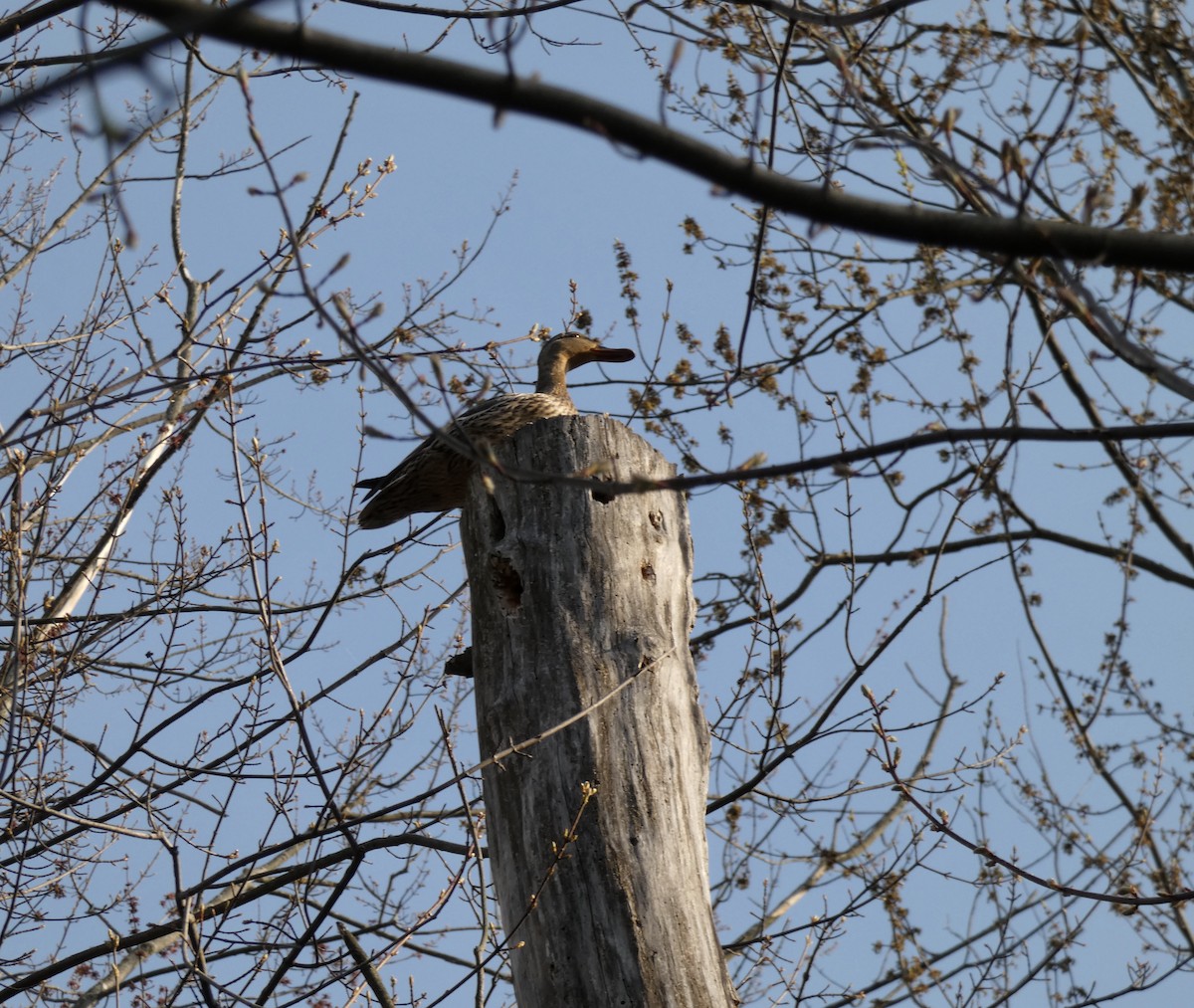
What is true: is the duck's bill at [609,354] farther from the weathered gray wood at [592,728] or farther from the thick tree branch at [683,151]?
the thick tree branch at [683,151]

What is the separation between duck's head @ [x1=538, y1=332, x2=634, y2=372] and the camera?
534 centimetres

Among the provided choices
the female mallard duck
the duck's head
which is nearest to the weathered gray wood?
the female mallard duck

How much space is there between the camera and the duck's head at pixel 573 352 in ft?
17.5

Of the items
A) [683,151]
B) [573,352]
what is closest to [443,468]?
[573,352]

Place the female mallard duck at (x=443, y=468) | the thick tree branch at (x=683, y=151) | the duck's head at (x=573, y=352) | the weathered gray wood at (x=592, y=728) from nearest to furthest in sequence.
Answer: the thick tree branch at (x=683, y=151) → the weathered gray wood at (x=592, y=728) → the female mallard duck at (x=443, y=468) → the duck's head at (x=573, y=352)

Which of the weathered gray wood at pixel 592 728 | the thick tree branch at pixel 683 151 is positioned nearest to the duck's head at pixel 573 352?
the weathered gray wood at pixel 592 728

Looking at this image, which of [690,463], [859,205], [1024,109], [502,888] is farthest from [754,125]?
[1024,109]

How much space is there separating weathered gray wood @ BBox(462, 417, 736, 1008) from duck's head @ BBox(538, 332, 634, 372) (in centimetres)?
153

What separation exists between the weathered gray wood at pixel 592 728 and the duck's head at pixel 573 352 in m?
1.53

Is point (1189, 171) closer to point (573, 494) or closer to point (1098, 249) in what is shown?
point (573, 494)

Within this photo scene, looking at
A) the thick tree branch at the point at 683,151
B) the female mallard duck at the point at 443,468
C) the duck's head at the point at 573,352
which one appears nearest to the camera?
the thick tree branch at the point at 683,151

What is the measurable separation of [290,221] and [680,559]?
2152 millimetres

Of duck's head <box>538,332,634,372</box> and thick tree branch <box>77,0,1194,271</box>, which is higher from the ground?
duck's head <box>538,332,634,372</box>

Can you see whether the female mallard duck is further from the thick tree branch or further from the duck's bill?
the thick tree branch
